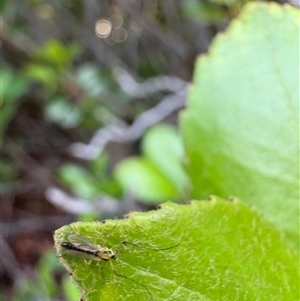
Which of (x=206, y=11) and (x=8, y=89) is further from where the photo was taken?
(x=8, y=89)

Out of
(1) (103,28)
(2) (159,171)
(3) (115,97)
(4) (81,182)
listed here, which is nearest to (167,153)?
(2) (159,171)

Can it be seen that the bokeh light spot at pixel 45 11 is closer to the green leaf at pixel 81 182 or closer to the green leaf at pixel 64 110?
the green leaf at pixel 64 110

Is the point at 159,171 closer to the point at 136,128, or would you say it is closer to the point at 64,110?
the point at 136,128

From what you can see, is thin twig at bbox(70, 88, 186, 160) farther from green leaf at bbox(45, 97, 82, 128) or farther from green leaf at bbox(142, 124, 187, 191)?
green leaf at bbox(142, 124, 187, 191)

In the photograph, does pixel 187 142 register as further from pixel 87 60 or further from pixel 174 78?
pixel 87 60

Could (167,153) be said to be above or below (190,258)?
above

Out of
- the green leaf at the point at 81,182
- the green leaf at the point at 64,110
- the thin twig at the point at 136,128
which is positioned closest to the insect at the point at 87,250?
the green leaf at the point at 81,182

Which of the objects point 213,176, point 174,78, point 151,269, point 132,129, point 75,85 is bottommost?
point 151,269

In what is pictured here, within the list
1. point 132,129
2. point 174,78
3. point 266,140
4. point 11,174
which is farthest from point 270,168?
point 11,174

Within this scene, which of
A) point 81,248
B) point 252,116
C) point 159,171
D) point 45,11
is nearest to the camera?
point 81,248
